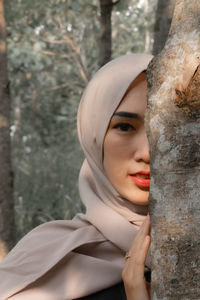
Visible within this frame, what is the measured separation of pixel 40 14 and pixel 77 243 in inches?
216

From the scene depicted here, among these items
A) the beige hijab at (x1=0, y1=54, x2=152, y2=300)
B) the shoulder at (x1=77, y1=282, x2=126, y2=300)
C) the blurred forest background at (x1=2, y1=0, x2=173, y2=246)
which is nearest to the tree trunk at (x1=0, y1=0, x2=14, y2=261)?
the blurred forest background at (x1=2, y1=0, x2=173, y2=246)

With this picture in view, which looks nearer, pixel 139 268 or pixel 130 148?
pixel 139 268

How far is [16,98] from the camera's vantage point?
37.0 ft

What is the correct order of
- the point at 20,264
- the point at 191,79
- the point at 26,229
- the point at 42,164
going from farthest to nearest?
the point at 42,164, the point at 26,229, the point at 20,264, the point at 191,79

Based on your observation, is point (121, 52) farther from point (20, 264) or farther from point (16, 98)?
point (20, 264)

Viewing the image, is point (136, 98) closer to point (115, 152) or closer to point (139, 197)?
point (115, 152)

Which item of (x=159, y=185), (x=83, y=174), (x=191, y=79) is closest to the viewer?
(x=191, y=79)

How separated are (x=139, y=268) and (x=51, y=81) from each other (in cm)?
882

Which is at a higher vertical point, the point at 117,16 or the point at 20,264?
the point at 20,264

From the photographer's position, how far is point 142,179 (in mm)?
1577

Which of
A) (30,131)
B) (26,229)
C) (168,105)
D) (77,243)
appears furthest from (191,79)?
(30,131)

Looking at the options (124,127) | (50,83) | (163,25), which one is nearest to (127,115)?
(124,127)

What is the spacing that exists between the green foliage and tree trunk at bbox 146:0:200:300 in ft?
12.3

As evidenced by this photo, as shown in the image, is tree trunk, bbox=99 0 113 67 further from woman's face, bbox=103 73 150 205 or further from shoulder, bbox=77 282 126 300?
shoulder, bbox=77 282 126 300
